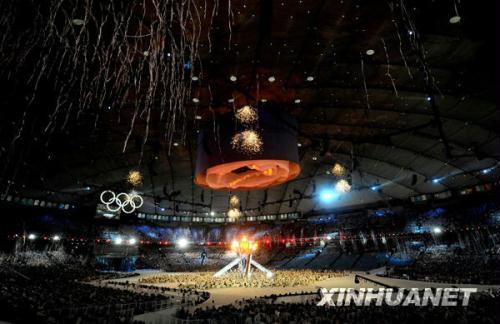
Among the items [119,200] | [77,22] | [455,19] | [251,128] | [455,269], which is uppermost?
[455,19]

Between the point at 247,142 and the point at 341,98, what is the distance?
724 centimetres

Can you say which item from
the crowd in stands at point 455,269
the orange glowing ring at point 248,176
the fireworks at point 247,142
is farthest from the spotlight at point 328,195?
the fireworks at point 247,142

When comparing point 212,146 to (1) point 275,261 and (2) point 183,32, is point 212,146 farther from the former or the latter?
(1) point 275,261

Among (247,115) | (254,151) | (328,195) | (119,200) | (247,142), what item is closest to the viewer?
(254,151)

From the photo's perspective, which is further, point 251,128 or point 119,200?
point 119,200

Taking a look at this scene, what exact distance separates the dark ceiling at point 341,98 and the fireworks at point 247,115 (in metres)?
1.03

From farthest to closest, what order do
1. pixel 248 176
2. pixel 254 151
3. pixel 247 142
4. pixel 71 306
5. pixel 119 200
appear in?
pixel 119 200
pixel 248 176
pixel 247 142
pixel 254 151
pixel 71 306

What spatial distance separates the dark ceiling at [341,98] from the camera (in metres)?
11.2

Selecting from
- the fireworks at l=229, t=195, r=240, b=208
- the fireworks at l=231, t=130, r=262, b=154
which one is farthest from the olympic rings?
the fireworks at l=229, t=195, r=240, b=208

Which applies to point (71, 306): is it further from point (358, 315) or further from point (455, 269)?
point (455, 269)

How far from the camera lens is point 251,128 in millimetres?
15586

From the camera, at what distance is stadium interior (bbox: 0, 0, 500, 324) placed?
10.5m

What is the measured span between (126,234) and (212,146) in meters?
37.7

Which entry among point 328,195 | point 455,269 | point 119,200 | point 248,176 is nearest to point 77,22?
point 248,176
